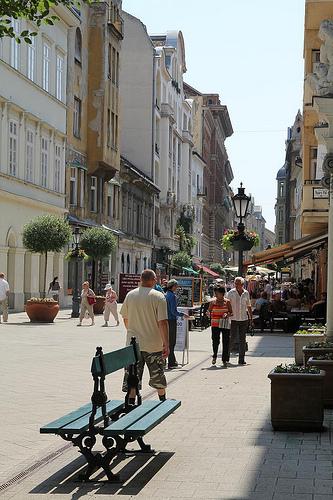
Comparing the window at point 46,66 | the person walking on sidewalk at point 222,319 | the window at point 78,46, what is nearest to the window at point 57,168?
the window at point 46,66

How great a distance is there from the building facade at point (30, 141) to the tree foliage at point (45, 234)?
146 inches

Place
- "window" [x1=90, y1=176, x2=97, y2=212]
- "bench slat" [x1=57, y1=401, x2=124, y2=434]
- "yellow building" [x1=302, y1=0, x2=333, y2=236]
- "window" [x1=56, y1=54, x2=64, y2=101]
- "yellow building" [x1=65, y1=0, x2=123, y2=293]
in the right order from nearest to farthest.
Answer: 1. "bench slat" [x1=57, y1=401, x2=124, y2=434]
2. "yellow building" [x1=302, y1=0, x2=333, y2=236]
3. "window" [x1=56, y1=54, x2=64, y2=101]
4. "yellow building" [x1=65, y1=0, x2=123, y2=293]
5. "window" [x1=90, y1=176, x2=97, y2=212]

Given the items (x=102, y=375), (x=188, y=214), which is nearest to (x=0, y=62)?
(x=102, y=375)

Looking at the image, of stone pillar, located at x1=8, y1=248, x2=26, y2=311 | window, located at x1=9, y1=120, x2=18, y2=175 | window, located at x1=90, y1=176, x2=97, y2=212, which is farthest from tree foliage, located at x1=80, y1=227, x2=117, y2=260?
window, located at x1=90, y1=176, x2=97, y2=212

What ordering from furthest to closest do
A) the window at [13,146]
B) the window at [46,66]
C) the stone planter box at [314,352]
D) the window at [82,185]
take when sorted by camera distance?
the window at [82,185] → the window at [46,66] → the window at [13,146] → the stone planter box at [314,352]

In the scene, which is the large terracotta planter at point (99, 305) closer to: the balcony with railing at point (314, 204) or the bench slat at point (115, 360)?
the balcony with railing at point (314, 204)

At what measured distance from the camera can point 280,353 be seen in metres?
20.6

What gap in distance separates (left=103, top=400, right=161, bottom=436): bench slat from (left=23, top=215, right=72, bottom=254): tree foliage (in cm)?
2422

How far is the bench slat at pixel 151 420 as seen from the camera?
735 cm

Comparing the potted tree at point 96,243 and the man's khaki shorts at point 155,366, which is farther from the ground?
the potted tree at point 96,243

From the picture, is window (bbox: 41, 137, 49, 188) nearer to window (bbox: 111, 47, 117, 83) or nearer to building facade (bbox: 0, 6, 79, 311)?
building facade (bbox: 0, 6, 79, 311)

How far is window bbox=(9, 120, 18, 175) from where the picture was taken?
38.0 meters

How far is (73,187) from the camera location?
161 feet

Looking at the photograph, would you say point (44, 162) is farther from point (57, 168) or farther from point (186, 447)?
point (186, 447)
